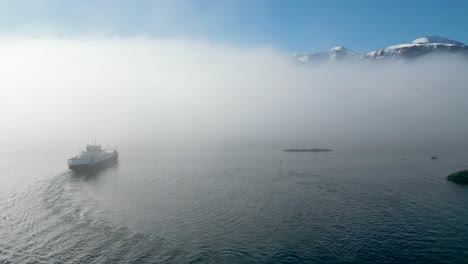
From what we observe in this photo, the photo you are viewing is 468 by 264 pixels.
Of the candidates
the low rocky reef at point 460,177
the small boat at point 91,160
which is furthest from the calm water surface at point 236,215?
the small boat at point 91,160

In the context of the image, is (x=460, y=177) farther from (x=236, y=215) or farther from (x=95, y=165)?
(x=95, y=165)

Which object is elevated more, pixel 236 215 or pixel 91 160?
pixel 91 160

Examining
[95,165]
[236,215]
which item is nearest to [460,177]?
[236,215]

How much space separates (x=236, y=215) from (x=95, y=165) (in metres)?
81.1

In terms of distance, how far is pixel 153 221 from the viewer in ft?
213

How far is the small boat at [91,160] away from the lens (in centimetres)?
12107

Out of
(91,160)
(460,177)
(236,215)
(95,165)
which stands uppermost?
(91,160)

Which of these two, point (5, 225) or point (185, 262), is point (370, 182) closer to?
point (185, 262)

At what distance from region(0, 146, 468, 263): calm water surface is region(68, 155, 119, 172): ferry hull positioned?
569cm

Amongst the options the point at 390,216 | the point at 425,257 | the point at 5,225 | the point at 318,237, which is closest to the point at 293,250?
the point at 318,237

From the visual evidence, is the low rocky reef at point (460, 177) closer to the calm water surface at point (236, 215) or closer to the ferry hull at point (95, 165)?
the calm water surface at point (236, 215)

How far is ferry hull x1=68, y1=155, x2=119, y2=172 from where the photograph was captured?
120562 millimetres

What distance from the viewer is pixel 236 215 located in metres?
68.2

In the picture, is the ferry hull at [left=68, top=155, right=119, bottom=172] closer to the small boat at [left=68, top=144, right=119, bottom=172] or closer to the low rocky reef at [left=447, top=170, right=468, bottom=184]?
the small boat at [left=68, top=144, right=119, bottom=172]
